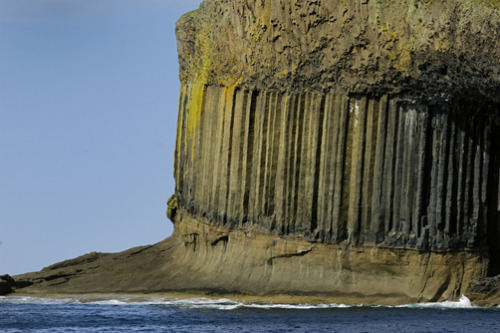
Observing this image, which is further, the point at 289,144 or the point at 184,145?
the point at 184,145

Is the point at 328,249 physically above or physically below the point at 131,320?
above

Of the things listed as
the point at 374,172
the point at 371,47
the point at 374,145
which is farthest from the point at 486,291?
the point at 371,47

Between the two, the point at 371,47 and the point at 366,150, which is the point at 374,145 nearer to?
the point at 366,150

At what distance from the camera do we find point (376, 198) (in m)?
30.5

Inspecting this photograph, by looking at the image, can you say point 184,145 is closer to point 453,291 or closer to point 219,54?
point 219,54

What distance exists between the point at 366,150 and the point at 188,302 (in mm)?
6623

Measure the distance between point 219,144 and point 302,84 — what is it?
12.8 ft

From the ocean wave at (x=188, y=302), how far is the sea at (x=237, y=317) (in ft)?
0.09

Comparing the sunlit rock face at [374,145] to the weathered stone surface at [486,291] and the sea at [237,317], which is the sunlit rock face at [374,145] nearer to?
the weathered stone surface at [486,291]

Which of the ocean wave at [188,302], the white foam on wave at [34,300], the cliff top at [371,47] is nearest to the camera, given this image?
the cliff top at [371,47]

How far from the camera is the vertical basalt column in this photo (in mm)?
30203

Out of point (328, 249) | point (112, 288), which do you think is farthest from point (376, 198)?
point (112, 288)

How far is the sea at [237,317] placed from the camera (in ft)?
85.8

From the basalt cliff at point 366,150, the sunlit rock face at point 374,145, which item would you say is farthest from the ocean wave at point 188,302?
the sunlit rock face at point 374,145
